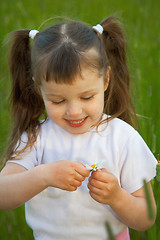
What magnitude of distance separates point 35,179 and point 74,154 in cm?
17

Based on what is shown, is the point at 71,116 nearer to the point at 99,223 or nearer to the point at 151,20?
the point at 99,223

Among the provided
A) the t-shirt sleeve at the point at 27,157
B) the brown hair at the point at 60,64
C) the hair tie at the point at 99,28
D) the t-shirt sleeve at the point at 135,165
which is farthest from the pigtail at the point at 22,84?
the t-shirt sleeve at the point at 135,165

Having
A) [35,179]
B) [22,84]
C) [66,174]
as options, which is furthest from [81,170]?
[22,84]

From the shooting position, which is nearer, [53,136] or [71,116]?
[71,116]

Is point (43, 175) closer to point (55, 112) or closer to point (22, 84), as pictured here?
point (55, 112)

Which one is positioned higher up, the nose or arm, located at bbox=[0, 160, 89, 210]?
the nose

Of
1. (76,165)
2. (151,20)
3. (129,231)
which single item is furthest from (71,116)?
(151,20)

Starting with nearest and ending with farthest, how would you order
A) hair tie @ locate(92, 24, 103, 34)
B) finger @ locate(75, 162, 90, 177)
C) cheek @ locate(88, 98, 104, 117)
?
finger @ locate(75, 162, 90, 177), cheek @ locate(88, 98, 104, 117), hair tie @ locate(92, 24, 103, 34)

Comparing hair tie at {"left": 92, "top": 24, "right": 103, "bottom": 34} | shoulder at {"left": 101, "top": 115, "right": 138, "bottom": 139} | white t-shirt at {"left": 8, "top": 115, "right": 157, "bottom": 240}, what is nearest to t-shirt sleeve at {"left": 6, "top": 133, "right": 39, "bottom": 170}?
white t-shirt at {"left": 8, "top": 115, "right": 157, "bottom": 240}

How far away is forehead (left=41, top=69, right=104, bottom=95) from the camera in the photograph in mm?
963

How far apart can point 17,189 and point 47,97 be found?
0.90ft

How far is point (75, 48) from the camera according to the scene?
101 cm

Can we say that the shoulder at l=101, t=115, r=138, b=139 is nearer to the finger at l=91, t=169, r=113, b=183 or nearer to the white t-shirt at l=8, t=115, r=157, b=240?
the white t-shirt at l=8, t=115, r=157, b=240

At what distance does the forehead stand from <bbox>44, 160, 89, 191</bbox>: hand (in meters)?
0.19
